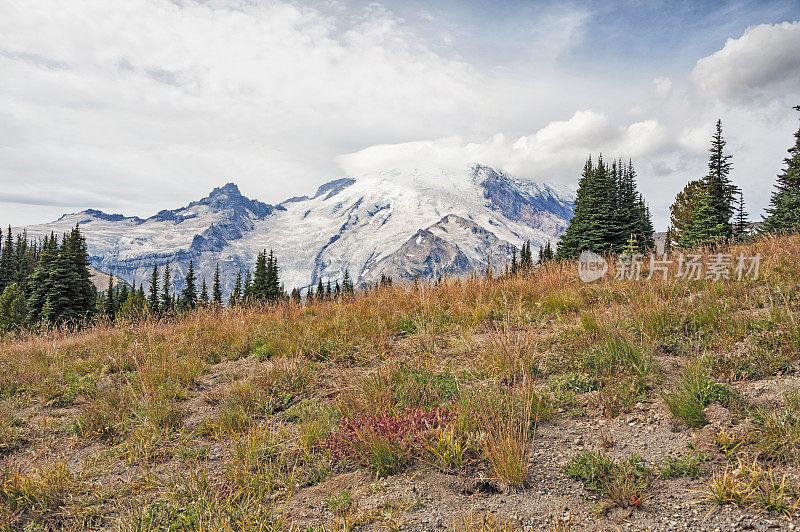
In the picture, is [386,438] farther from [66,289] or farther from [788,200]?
[66,289]

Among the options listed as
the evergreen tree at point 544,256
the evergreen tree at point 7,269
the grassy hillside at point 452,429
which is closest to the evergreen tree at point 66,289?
the evergreen tree at point 544,256

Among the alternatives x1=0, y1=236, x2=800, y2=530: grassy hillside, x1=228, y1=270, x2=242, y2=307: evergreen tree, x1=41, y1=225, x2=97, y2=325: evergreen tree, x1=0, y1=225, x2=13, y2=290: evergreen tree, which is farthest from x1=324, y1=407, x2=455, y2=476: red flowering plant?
x1=0, y1=225, x2=13, y2=290: evergreen tree

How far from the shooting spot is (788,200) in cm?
3061

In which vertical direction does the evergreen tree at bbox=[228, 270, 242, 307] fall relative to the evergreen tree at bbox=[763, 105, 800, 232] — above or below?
below

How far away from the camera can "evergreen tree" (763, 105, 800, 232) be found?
2935cm

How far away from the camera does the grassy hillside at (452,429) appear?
319 centimetres

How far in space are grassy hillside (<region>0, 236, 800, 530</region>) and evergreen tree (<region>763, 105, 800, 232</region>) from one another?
3090cm

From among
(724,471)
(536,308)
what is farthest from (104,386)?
(724,471)

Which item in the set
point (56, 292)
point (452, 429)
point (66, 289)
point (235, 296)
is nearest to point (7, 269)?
point (66, 289)

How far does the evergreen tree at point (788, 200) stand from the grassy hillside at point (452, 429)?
3090cm

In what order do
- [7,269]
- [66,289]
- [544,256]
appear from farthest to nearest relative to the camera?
[7,269] < [66,289] < [544,256]

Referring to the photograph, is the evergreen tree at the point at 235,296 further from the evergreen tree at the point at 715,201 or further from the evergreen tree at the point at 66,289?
the evergreen tree at the point at 715,201

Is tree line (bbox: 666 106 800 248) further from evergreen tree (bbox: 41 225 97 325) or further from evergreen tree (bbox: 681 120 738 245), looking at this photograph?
evergreen tree (bbox: 41 225 97 325)

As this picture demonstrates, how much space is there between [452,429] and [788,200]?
40.4m
